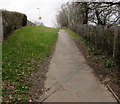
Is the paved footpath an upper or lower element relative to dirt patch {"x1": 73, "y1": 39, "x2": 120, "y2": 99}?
lower

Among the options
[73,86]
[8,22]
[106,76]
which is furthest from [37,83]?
[8,22]

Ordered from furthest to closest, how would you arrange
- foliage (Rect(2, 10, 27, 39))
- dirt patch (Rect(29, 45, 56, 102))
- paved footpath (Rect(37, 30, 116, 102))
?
1. foliage (Rect(2, 10, 27, 39))
2. dirt patch (Rect(29, 45, 56, 102))
3. paved footpath (Rect(37, 30, 116, 102))

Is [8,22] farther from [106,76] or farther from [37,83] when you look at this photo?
[106,76]

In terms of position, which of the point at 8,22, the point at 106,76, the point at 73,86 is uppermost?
the point at 8,22

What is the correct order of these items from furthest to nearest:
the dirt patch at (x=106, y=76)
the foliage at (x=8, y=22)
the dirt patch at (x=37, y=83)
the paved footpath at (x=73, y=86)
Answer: the foliage at (x=8, y=22) < the dirt patch at (x=106, y=76) < the dirt patch at (x=37, y=83) < the paved footpath at (x=73, y=86)

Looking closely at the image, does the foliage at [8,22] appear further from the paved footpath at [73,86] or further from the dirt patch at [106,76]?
the dirt patch at [106,76]

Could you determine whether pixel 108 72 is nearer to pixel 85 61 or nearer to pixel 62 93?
pixel 85 61

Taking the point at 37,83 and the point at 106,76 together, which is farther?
the point at 106,76

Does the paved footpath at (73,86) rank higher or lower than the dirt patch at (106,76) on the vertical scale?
lower

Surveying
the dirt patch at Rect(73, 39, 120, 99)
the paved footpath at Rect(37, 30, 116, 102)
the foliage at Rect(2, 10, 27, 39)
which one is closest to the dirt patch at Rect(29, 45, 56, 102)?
the paved footpath at Rect(37, 30, 116, 102)

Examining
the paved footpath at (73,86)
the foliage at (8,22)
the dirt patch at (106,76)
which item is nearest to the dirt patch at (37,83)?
the paved footpath at (73,86)

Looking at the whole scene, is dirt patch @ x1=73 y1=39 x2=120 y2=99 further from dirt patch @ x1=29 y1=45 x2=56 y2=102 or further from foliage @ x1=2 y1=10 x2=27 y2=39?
foliage @ x1=2 y1=10 x2=27 y2=39

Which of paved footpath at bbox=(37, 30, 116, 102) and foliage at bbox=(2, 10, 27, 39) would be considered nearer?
paved footpath at bbox=(37, 30, 116, 102)

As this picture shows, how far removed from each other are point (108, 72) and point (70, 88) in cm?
202
